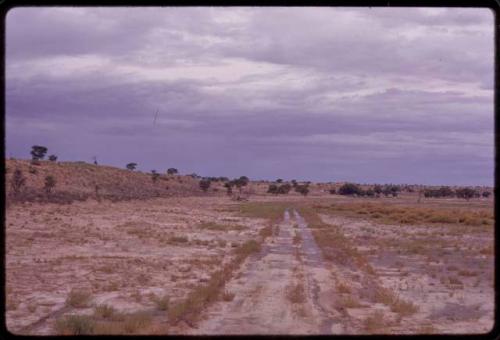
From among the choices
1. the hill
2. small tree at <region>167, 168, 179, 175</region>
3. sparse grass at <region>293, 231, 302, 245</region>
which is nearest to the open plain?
sparse grass at <region>293, 231, 302, 245</region>

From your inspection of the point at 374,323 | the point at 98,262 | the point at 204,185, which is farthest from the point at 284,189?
the point at 374,323

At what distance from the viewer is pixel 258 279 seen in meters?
16.3

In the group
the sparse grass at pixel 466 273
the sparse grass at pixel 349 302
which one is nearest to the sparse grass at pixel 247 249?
the sparse grass at pixel 466 273

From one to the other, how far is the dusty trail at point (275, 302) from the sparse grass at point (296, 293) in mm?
55

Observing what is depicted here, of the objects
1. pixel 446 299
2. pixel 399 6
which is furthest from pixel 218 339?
pixel 446 299

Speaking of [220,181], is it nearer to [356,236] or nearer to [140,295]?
[356,236]

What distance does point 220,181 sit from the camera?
5487 inches

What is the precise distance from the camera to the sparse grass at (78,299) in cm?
1207

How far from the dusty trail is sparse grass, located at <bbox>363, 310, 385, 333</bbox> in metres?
0.52

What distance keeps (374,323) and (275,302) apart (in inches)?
88.1

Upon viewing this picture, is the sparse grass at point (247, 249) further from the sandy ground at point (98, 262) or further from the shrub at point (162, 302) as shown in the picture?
the shrub at point (162, 302)

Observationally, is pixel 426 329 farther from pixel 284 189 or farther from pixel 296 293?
pixel 284 189

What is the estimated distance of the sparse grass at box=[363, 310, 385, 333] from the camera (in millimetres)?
10661

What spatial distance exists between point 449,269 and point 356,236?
1334 centimetres
